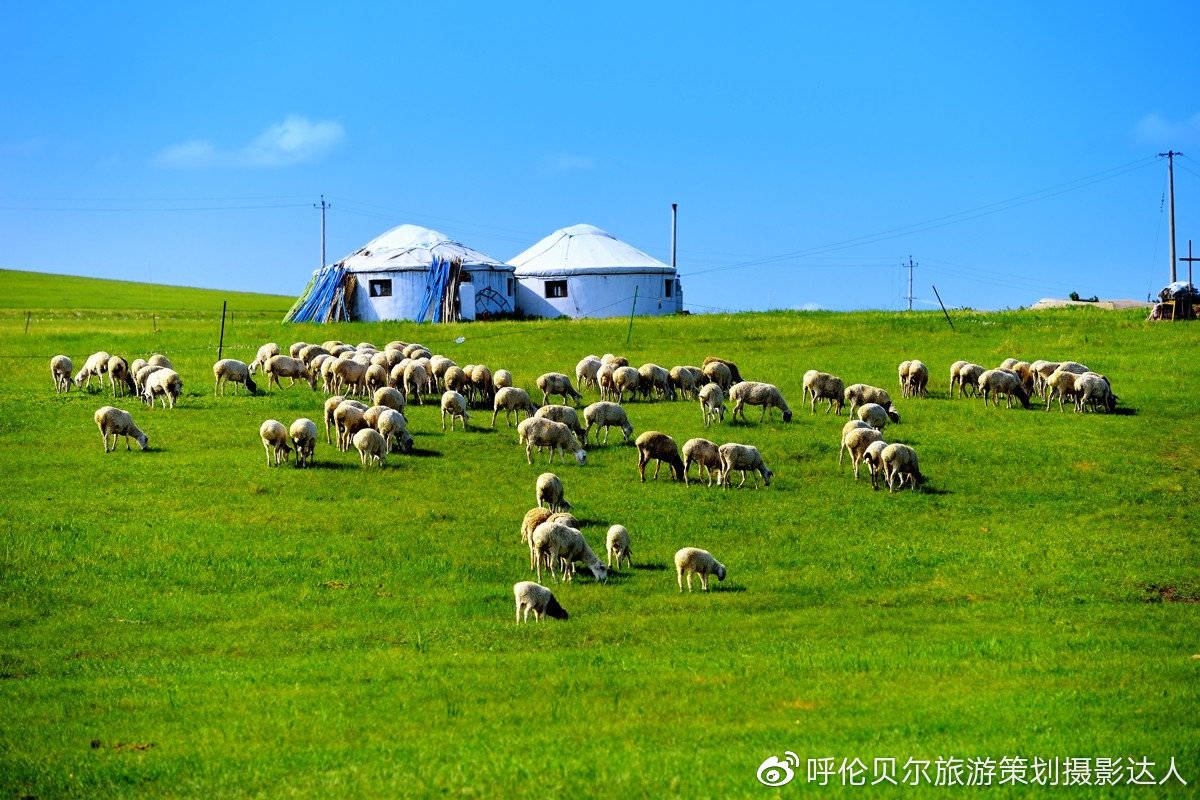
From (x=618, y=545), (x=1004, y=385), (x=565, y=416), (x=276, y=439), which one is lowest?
(x=618, y=545)

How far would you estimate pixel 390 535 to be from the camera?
23953mm

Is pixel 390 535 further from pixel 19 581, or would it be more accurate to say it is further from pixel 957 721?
pixel 957 721

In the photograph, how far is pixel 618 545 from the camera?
859 inches

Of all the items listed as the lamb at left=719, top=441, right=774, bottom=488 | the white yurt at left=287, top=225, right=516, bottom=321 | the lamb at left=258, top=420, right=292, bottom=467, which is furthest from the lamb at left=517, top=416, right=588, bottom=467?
the white yurt at left=287, top=225, right=516, bottom=321

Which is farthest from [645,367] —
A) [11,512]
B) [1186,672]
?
[1186,672]

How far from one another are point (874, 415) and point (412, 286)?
44.7 metres

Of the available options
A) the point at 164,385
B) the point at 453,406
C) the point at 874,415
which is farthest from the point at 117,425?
the point at 874,415

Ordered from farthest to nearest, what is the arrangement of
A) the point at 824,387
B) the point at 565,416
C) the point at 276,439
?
1. the point at 824,387
2. the point at 565,416
3. the point at 276,439

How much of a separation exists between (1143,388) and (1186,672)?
3043cm

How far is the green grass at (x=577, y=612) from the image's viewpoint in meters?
12.3

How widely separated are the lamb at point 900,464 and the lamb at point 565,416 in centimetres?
821

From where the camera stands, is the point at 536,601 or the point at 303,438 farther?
the point at 303,438

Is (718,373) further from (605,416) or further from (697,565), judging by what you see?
(697,565)

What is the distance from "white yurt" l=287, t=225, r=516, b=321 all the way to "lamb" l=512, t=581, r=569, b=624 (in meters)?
55.5
